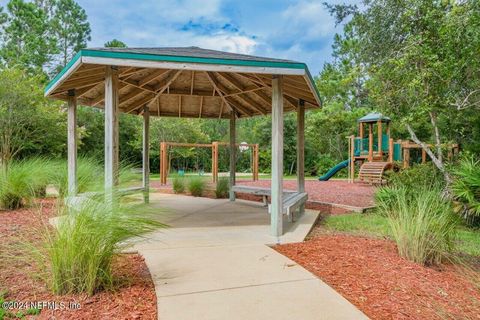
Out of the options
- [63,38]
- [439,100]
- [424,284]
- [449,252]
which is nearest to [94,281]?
[424,284]

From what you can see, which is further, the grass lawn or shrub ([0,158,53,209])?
shrub ([0,158,53,209])

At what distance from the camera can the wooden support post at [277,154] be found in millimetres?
4438

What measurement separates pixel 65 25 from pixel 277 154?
2752 cm

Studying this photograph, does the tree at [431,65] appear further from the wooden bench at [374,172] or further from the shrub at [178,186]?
the wooden bench at [374,172]

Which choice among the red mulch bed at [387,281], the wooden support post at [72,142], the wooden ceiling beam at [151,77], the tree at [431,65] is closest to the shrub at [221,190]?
the wooden ceiling beam at [151,77]

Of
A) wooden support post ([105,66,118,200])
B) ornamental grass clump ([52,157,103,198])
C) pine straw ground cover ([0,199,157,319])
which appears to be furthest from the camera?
ornamental grass clump ([52,157,103,198])

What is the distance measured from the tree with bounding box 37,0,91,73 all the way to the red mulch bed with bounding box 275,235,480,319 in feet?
88.6

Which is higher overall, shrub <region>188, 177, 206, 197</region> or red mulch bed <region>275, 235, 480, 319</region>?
shrub <region>188, 177, 206, 197</region>

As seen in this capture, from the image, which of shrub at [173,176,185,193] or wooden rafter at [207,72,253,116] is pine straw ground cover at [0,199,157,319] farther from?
shrub at [173,176,185,193]

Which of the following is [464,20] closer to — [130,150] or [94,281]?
[94,281]

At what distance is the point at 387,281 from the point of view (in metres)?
3.07

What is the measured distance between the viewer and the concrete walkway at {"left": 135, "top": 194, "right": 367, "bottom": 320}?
2.38 metres

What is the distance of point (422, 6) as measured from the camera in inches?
249

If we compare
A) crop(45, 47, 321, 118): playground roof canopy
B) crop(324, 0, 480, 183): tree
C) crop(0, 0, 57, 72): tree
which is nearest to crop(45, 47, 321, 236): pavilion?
crop(45, 47, 321, 118): playground roof canopy
